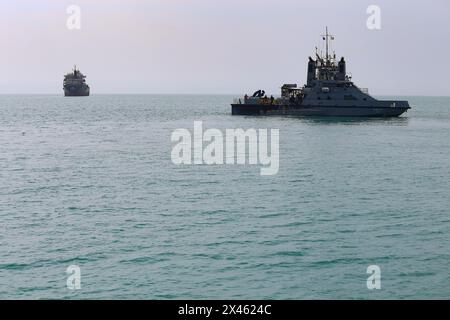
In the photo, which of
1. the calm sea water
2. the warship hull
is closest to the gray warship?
the warship hull

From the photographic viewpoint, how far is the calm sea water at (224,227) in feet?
64.8

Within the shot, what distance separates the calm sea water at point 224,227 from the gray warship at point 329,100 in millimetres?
45722

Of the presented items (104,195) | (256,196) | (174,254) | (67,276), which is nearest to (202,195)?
(256,196)

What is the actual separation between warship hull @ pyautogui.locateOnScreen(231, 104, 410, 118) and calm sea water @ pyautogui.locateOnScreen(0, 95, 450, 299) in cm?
Result: 4577

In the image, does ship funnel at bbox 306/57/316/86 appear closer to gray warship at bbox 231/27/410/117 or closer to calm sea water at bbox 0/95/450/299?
gray warship at bbox 231/27/410/117

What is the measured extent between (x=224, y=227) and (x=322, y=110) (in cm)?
7769

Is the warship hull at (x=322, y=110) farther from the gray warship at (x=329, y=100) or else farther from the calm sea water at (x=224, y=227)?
the calm sea water at (x=224, y=227)

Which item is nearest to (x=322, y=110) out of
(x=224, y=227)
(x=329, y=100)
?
(x=329, y=100)

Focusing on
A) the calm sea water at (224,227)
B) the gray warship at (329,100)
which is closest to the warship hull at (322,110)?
the gray warship at (329,100)

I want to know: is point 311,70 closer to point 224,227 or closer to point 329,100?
point 329,100

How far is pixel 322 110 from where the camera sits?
334 ft

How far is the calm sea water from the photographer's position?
19.8m
